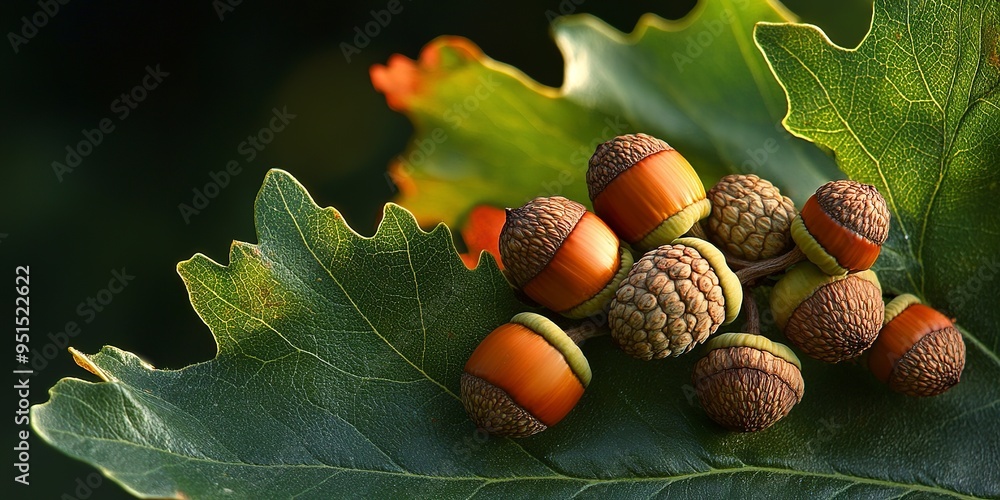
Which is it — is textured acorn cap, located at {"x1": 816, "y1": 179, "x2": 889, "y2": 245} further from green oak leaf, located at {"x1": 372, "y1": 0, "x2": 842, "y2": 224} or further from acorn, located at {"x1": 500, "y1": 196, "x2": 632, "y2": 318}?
green oak leaf, located at {"x1": 372, "y1": 0, "x2": 842, "y2": 224}

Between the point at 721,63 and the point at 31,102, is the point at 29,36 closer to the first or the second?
the point at 31,102

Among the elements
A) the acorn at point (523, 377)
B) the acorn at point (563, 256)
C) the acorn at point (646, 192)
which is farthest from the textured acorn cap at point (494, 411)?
the acorn at point (646, 192)

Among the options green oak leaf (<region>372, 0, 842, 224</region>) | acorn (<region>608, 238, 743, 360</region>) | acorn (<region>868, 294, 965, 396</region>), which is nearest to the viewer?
acorn (<region>608, 238, 743, 360</region>)

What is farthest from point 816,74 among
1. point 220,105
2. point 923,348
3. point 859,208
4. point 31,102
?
point 31,102

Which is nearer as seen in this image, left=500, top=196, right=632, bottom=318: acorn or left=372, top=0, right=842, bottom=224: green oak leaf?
left=500, top=196, right=632, bottom=318: acorn

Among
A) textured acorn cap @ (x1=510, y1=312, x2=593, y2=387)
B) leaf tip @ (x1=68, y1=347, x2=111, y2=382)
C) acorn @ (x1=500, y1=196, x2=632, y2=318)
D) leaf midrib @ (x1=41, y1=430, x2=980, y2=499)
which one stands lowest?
leaf midrib @ (x1=41, y1=430, x2=980, y2=499)

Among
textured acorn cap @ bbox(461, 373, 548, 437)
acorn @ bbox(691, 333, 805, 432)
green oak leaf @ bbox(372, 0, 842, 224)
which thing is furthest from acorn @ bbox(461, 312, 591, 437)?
green oak leaf @ bbox(372, 0, 842, 224)

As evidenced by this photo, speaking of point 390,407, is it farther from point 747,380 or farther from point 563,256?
point 747,380
